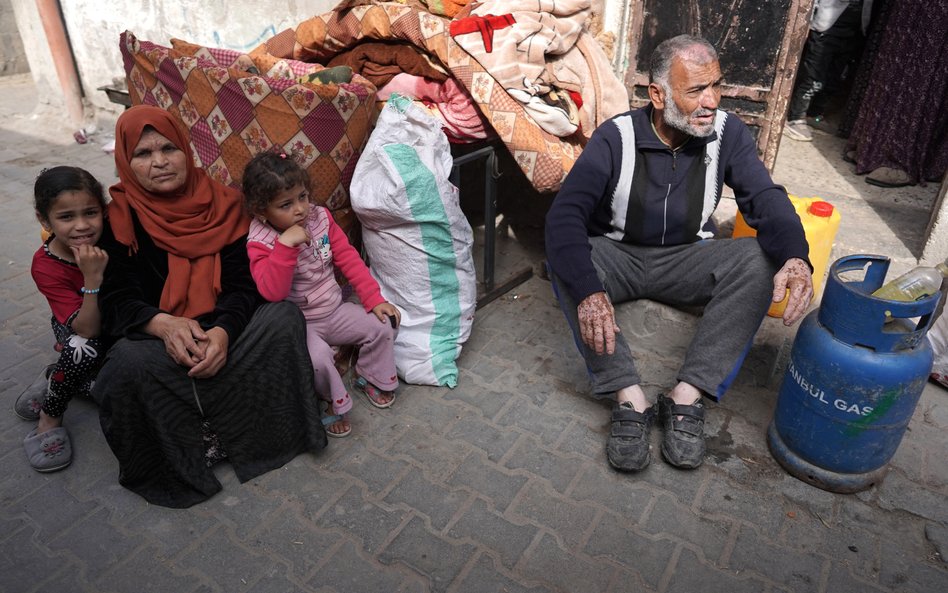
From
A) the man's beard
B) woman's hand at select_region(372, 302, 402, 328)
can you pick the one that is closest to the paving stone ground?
woman's hand at select_region(372, 302, 402, 328)

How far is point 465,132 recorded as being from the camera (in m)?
3.46

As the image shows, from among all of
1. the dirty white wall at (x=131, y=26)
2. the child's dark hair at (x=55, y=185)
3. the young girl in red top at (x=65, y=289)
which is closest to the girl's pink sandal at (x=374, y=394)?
the young girl in red top at (x=65, y=289)

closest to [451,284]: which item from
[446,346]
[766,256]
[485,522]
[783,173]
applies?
[446,346]

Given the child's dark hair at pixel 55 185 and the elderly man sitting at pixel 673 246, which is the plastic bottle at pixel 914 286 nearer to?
the elderly man sitting at pixel 673 246

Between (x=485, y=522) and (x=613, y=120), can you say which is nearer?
(x=485, y=522)

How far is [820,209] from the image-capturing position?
3375 millimetres

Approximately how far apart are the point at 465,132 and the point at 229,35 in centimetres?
301

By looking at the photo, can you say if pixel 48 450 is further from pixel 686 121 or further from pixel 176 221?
pixel 686 121

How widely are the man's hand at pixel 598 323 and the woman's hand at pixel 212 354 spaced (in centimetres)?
131

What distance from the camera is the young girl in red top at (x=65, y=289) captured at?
2.37 metres

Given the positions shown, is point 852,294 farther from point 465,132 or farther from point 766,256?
point 465,132

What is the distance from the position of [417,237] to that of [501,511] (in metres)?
1.21

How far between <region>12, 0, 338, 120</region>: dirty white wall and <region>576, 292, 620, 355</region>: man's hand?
10.9 feet

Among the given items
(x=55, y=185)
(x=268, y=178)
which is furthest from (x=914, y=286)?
(x=55, y=185)
